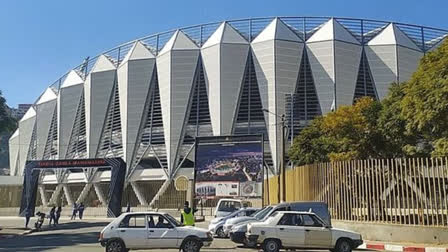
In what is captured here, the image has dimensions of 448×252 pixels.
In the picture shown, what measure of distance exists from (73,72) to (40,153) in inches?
621

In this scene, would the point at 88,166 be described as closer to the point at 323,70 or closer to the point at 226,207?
the point at 226,207

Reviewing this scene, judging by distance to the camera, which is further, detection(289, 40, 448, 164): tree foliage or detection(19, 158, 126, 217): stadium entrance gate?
detection(19, 158, 126, 217): stadium entrance gate

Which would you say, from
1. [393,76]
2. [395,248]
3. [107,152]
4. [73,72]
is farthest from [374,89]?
[395,248]

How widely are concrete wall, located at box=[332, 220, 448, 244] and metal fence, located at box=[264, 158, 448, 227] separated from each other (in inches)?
13.8

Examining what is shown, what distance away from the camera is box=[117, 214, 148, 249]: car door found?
15.5 m

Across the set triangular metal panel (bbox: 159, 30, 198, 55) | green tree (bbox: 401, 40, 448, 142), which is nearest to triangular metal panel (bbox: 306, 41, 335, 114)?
triangular metal panel (bbox: 159, 30, 198, 55)

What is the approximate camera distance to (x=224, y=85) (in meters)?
71.9

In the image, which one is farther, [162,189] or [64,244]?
[162,189]

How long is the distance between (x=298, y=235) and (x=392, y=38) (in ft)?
206

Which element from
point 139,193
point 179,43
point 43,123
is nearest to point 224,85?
point 179,43

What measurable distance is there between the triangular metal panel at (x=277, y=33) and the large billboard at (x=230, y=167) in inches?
1176

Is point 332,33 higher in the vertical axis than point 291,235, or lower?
higher

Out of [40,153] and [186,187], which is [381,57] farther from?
[40,153]

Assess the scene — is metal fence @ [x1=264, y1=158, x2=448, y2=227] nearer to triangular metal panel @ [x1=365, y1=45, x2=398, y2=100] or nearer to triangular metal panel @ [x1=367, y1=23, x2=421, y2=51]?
triangular metal panel @ [x1=365, y1=45, x2=398, y2=100]
